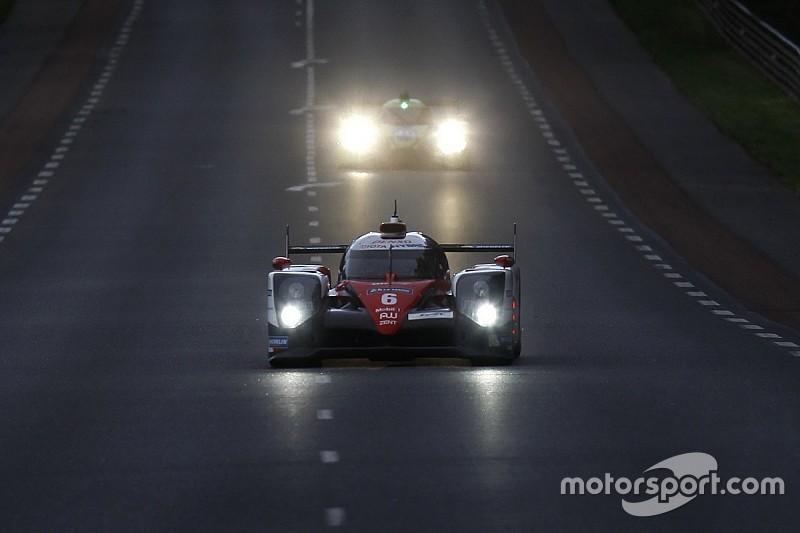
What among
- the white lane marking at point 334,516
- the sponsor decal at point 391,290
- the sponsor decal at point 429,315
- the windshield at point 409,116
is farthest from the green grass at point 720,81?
the white lane marking at point 334,516

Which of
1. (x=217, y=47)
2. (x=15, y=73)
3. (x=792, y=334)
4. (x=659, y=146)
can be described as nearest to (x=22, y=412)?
(x=792, y=334)

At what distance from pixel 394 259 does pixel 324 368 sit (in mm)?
1897

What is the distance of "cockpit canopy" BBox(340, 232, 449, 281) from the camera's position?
77.9 feet

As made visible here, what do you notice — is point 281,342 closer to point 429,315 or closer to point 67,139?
point 429,315

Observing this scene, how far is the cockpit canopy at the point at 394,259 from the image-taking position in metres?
23.7

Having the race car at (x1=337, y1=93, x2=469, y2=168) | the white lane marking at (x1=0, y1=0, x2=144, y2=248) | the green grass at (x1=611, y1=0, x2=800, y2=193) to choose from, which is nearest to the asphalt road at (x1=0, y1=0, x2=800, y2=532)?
the white lane marking at (x1=0, y1=0, x2=144, y2=248)

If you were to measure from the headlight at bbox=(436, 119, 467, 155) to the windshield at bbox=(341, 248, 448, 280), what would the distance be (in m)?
23.9

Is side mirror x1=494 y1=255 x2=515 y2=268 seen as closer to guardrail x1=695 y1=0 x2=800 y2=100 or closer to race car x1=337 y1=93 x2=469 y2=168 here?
race car x1=337 y1=93 x2=469 y2=168

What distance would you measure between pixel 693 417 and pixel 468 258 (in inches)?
728

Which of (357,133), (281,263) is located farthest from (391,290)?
(357,133)

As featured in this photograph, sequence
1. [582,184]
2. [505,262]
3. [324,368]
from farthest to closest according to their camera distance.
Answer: [582,184] < [505,262] < [324,368]

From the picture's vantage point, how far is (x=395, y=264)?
2386 cm

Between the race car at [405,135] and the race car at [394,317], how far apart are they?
24.7 meters

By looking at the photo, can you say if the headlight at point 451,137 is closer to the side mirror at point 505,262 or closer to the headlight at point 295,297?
the side mirror at point 505,262
